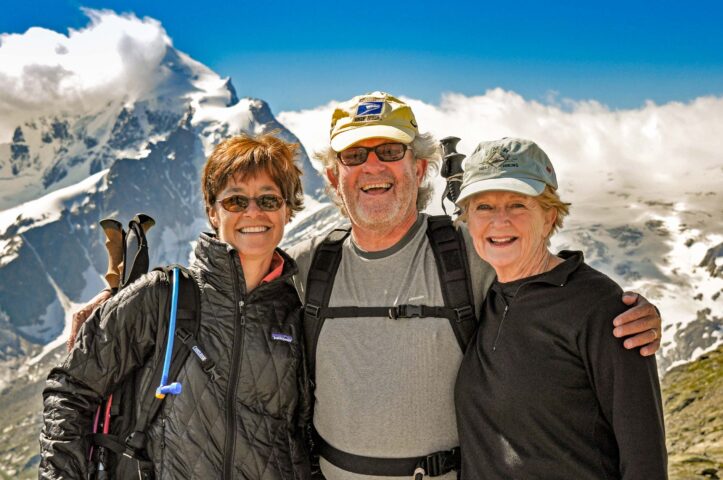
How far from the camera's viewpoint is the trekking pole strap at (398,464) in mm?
6410

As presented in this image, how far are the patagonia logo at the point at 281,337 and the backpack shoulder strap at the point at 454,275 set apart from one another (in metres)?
1.67

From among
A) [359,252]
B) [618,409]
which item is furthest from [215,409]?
[618,409]

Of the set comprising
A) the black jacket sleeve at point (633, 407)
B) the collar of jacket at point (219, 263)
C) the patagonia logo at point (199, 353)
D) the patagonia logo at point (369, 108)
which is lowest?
the black jacket sleeve at point (633, 407)

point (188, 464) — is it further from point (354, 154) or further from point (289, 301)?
point (354, 154)

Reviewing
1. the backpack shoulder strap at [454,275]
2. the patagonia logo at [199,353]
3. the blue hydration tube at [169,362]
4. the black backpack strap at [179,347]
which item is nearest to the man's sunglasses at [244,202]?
the black backpack strap at [179,347]

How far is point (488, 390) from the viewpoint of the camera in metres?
5.64

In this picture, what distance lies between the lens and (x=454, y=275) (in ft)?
22.2

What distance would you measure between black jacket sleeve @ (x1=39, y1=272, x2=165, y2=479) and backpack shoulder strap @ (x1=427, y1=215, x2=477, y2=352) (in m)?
2.90

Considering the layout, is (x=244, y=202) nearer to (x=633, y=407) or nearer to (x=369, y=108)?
(x=369, y=108)

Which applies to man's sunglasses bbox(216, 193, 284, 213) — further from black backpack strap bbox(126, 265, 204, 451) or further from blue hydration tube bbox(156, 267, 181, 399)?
blue hydration tube bbox(156, 267, 181, 399)

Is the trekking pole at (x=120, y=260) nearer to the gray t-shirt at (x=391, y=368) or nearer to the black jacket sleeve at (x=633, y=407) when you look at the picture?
the gray t-shirt at (x=391, y=368)

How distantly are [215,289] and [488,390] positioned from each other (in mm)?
2852

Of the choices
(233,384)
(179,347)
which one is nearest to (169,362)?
(179,347)

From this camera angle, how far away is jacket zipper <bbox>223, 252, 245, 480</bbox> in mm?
6055
